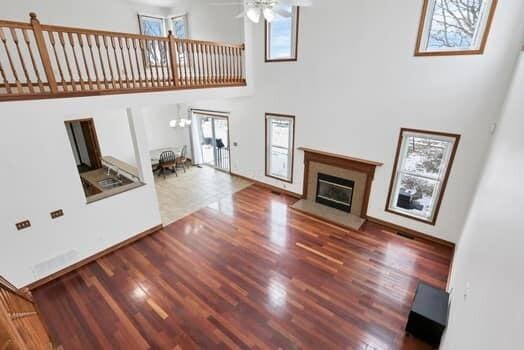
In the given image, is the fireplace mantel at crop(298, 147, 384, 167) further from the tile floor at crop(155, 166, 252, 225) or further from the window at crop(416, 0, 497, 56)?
the tile floor at crop(155, 166, 252, 225)

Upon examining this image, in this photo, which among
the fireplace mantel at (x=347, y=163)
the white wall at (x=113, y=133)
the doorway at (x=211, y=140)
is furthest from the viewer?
the doorway at (x=211, y=140)

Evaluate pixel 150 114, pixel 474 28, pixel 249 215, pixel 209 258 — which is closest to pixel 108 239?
pixel 209 258

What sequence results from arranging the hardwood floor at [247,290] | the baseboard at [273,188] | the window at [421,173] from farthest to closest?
the baseboard at [273,188]
the window at [421,173]
the hardwood floor at [247,290]

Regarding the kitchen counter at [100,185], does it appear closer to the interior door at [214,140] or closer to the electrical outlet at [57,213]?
the electrical outlet at [57,213]

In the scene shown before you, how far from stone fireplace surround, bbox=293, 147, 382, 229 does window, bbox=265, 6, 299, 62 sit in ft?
7.34

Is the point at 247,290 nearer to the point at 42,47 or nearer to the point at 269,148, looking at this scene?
the point at 269,148

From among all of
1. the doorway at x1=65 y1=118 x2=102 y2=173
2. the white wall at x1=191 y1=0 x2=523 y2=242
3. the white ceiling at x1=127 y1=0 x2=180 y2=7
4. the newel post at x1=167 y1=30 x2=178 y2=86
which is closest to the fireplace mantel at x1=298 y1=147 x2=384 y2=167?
the white wall at x1=191 y1=0 x2=523 y2=242

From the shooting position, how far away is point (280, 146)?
675 cm

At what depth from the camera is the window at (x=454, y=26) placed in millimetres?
3654

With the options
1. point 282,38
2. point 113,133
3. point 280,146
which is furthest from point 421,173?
point 113,133

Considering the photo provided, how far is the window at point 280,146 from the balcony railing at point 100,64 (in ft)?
4.70

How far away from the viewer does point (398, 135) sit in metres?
4.73

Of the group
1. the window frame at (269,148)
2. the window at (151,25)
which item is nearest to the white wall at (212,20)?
the window at (151,25)

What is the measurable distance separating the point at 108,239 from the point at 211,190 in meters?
2.99
